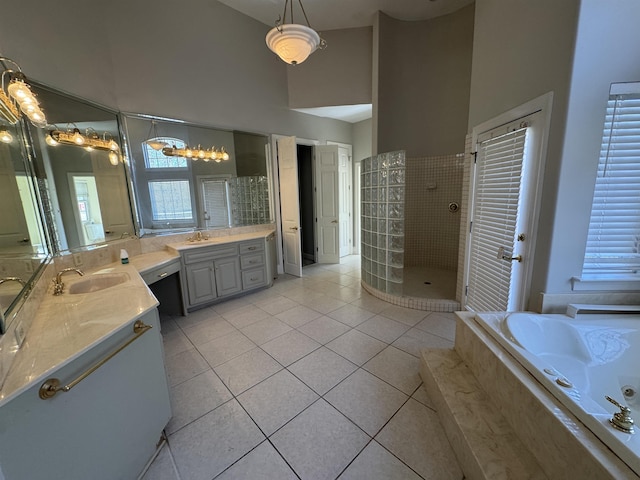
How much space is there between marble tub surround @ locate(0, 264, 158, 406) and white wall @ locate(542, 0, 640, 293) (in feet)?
8.74

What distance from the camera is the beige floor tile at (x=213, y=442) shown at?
139cm

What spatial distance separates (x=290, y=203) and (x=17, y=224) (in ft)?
10.3

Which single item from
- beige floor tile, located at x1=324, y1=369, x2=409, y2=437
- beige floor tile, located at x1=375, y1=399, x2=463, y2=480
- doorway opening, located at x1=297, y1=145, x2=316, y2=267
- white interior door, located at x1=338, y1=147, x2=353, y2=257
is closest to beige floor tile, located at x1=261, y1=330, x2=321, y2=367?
beige floor tile, located at x1=324, y1=369, x2=409, y2=437

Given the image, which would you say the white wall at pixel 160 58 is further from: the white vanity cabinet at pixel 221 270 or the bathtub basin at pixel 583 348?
the bathtub basin at pixel 583 348

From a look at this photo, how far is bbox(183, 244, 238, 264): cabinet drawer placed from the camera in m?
3.06

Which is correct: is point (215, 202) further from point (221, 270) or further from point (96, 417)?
point (96, 417)

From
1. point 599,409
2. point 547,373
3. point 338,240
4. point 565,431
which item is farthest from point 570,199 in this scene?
point 338,240

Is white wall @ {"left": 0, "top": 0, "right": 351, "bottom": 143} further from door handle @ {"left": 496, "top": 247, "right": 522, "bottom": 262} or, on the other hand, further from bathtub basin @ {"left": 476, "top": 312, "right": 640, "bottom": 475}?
bathtub basin @ {"left": 476, "top": 312, "right": 640, "bottom": 475}

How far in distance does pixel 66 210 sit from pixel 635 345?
4.18 meters

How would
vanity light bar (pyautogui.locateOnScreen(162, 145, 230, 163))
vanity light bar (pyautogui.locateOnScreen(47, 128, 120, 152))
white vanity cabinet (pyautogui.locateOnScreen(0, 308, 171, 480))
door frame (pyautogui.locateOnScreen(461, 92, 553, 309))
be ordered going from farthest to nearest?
vanity light bar (pyautogui.locateOnScreen(162, 145, 230, 163)) → vanity light bar (pyautogui.locateOnScreen(47, 128, 120, 152)) → door frame (pyautogui.locateOnScreen(461, 92, 553, 309)) → white vanity cabinet (pyautogui.locateOnScreen(0, 308, 171, 480))

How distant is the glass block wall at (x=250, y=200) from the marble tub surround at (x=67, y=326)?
2229 mm

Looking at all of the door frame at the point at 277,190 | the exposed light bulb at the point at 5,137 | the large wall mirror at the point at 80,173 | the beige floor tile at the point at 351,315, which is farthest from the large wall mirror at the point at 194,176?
the beige floor tile at the point at 351,315

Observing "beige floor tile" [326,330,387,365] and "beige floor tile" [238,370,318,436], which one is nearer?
"beige floor tile" [238,370,318,436]

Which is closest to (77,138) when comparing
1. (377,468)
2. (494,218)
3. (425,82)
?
(377,468)
